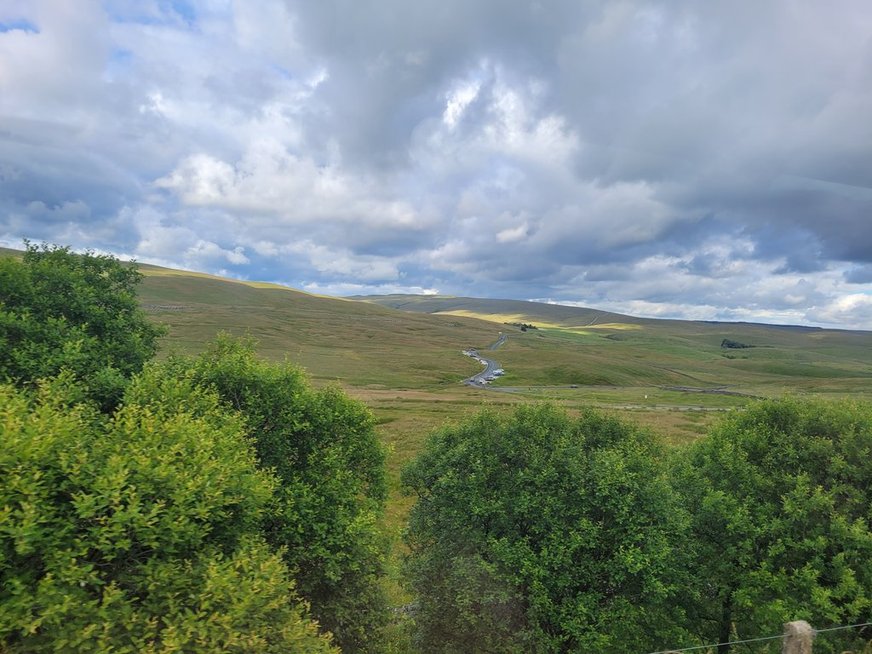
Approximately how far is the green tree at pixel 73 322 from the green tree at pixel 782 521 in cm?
2722

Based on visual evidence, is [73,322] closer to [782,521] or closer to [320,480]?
[320,480]

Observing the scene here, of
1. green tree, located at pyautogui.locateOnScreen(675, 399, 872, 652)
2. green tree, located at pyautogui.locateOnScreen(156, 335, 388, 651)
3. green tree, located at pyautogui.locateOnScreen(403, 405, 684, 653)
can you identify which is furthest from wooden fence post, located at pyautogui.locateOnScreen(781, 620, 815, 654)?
green tree, located at pyautogui.locateOnScreen(156, 335, 388, 651)

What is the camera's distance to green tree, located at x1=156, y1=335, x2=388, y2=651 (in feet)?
56.4

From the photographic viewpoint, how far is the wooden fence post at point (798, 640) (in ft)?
33.1

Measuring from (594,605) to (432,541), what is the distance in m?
7.58

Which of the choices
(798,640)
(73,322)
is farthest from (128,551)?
(73,322)

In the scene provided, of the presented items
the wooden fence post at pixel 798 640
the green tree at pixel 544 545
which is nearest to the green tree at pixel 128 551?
the green tree at pixel 544 545

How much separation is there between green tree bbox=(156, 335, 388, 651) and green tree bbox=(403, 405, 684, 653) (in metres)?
2.97

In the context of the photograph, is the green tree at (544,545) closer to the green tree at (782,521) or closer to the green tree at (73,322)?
→ the green tree at (782,521)

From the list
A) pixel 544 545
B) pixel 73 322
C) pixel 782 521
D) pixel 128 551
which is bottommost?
pixel 544 545

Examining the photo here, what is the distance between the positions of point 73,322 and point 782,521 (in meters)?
34.5

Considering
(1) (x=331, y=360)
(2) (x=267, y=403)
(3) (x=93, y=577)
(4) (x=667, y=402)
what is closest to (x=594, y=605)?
(2) (x=267, y=403)

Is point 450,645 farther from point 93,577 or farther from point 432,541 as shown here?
point 93,577

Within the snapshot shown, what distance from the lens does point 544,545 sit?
742 inches
